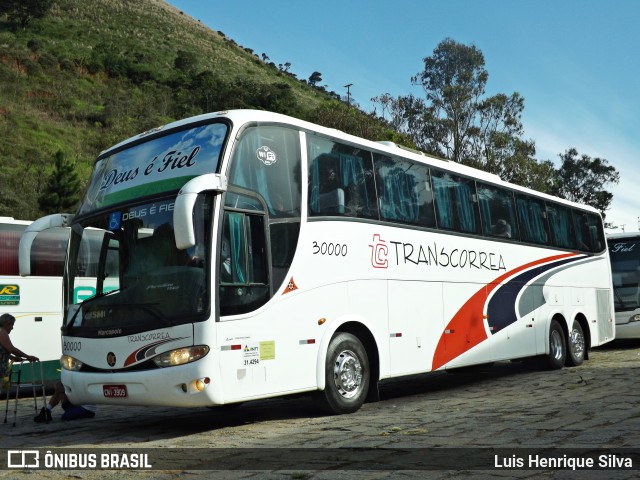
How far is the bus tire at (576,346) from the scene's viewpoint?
52.2ft

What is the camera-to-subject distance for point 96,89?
73375 millimetres

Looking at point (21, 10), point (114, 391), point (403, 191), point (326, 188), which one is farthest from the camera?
point (21, 10)

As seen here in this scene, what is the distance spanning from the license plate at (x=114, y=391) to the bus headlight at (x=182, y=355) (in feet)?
1.85

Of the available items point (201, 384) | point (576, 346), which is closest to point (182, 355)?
point (201, 384)

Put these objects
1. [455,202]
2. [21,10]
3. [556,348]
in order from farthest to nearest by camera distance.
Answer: [21,10] → [556,348] → [455,202]

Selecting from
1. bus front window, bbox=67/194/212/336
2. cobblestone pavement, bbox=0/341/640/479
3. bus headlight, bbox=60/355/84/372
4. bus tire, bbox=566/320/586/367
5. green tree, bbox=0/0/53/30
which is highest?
green tree, bbox=0/0/53/30

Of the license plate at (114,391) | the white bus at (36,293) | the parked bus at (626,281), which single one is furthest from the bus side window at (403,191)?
the parked bus at (626,281)

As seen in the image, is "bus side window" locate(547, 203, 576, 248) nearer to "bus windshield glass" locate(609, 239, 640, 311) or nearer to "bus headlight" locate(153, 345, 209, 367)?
"bus windshield glass" locate(609, 239, 640, 311)

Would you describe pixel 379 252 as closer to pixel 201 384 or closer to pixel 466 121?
pixel 201 384

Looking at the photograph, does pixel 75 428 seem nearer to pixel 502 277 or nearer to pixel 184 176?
pixel 184 176

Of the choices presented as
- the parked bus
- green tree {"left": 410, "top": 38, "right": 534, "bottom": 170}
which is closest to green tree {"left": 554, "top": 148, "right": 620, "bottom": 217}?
green tree {"left": 410, "top": 38, "right": 534, "bottom": 170}

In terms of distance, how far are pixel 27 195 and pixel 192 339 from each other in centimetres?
3682

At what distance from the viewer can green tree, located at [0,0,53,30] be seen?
288ft

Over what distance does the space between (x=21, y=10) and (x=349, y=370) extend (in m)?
91.4
